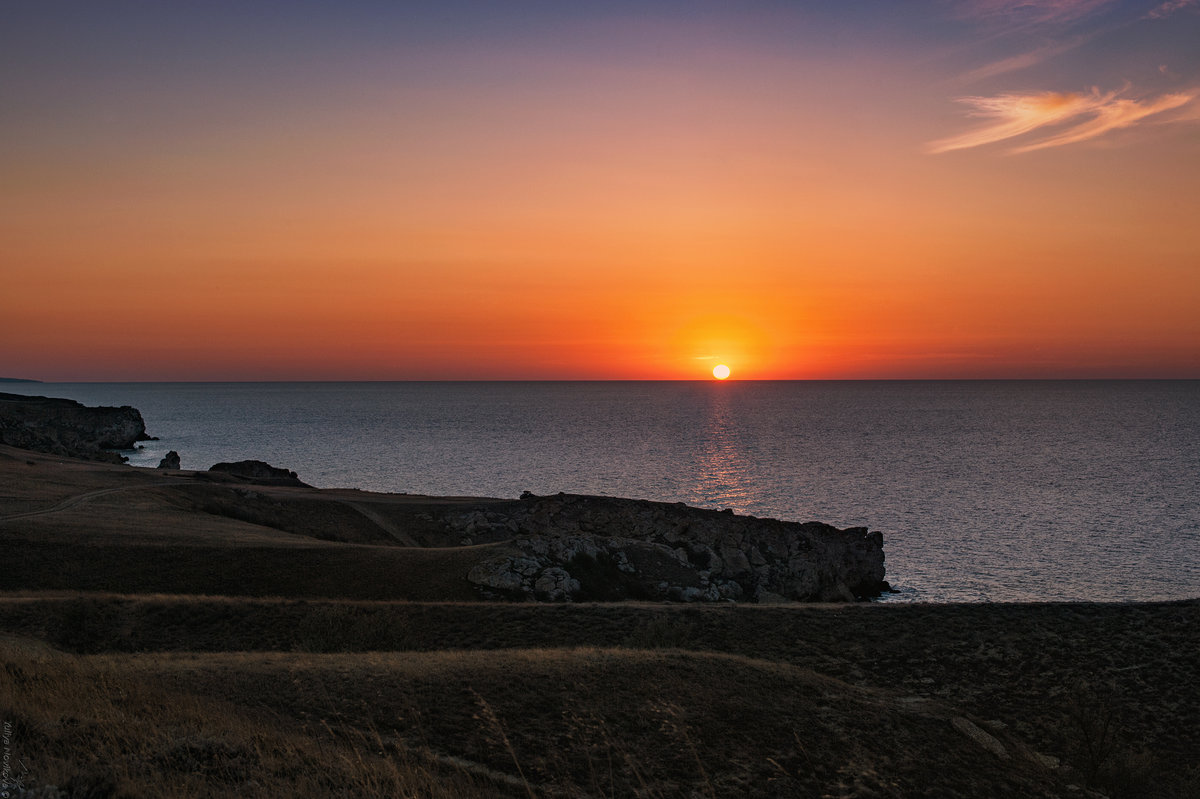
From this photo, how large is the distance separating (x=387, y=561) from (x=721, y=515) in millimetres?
25758

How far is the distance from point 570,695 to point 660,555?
95.9ft

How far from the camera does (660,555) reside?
143ft

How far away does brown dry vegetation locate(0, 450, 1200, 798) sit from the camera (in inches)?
405

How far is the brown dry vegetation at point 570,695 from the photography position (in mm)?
10289

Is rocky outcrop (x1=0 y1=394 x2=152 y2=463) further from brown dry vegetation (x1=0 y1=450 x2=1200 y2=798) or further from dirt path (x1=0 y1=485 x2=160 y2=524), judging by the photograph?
brown dry vegetation (x1=0 y1=450 x2=1200 y2=798)

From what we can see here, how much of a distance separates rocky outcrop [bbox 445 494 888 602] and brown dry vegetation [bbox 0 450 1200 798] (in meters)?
9.49

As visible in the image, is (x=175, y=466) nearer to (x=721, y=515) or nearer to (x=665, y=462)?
(x=665, y=462)

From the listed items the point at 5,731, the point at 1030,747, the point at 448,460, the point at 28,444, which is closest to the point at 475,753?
the point at 5,731

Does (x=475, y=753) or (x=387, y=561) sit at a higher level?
(x=475, y=753)

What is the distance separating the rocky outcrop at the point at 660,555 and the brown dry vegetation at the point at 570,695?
31.1ft

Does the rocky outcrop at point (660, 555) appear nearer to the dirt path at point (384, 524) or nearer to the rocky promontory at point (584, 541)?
the rocky promontory at point (584, 541)

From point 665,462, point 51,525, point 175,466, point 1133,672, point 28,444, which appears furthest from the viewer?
point 665,462

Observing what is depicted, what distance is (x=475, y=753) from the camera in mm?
11883

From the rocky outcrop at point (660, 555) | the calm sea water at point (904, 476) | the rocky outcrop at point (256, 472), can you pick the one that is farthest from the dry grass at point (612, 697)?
the rocky outcrop at point (256, 472)
